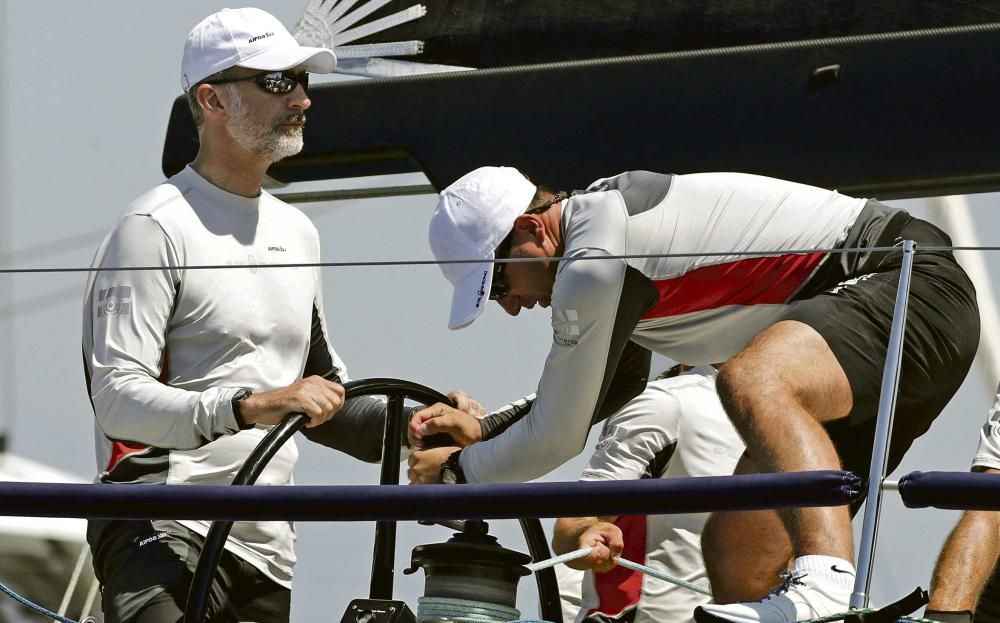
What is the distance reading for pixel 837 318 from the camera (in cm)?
222

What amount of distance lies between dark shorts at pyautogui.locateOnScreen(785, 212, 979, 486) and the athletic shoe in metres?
0.35

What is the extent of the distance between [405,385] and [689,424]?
0.87m

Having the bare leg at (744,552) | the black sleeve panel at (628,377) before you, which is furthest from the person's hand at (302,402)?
the bare leg at (744,552)

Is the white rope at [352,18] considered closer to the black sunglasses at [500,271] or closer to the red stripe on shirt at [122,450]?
the black sunglasses at [500,271]

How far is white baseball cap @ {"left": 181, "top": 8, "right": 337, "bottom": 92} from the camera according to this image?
2.70 metres

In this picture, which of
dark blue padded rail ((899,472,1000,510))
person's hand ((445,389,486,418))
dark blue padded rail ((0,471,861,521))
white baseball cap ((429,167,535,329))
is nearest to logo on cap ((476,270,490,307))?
white baseball cap ((429,167,535,329))

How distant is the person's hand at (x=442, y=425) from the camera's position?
8.02ft

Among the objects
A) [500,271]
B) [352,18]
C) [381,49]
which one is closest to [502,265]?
[500,271]

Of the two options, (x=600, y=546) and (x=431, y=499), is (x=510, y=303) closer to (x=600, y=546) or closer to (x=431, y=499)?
(x=600, y=546)

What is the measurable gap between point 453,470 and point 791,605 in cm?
63

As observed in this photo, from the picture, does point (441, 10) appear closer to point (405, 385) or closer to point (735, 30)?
point (735, 30)

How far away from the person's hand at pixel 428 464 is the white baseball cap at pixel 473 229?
0.57 ft

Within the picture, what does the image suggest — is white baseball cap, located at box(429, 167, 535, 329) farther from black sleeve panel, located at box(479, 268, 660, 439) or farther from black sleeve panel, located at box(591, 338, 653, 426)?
black sleeve panel, located at box(591, 338, 653, 426)

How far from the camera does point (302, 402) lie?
2.26 m
